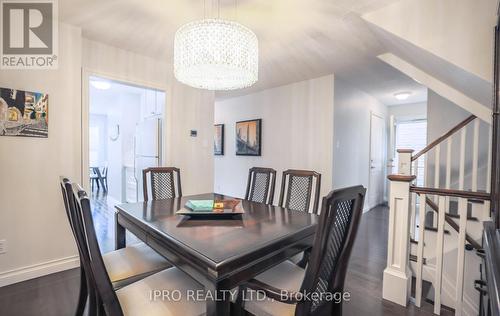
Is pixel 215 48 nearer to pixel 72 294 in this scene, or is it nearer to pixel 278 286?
pixel 278 286

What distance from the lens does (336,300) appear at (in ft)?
4.08

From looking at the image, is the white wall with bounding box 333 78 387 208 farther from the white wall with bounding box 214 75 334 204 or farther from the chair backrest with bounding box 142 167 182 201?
the chair backrest with bounding box 142 167 182 201

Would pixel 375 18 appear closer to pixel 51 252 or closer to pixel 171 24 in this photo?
→ pixel 171 24

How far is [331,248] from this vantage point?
1.01 meters

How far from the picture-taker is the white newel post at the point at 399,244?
1.85 metres

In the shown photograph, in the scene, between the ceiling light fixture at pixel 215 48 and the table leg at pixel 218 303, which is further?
the ceiling light fixture at pixel 215 48

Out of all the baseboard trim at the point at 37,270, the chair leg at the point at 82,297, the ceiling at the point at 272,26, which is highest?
the ceiling at the point at 272,26

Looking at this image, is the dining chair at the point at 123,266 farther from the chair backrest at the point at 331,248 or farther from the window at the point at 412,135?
the window at the point at 412,135

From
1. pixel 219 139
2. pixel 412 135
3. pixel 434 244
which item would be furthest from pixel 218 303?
pixel 412 135

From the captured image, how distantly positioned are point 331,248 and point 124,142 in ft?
17.4

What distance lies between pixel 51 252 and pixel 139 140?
2.29 m

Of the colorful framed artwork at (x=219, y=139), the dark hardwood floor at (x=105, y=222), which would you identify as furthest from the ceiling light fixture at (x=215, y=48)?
the colorful framed artwork at (x=219, y=139)

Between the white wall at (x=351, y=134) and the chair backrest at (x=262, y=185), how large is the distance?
1681mm

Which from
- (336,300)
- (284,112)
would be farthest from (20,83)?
(284,112)
